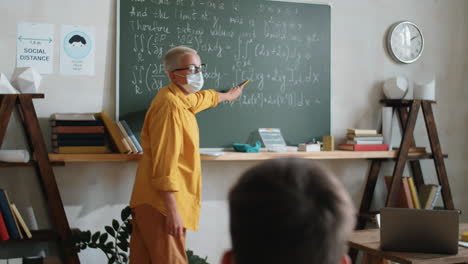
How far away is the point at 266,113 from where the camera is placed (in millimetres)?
3887

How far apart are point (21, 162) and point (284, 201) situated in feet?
8.65

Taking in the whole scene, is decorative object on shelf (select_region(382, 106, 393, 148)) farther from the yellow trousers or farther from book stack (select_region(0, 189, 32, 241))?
book stack (select_region(0, 189, 32, 241))

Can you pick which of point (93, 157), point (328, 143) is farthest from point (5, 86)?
point (328, 143)

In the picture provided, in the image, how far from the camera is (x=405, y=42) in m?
4.30

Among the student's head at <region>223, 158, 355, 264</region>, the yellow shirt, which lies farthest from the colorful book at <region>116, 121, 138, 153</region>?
the student's head at <region>223, 158, 355, 264</region>

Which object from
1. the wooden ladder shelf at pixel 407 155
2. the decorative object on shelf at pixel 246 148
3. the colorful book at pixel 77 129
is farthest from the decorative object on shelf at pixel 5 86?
the wooden ladder shelf at pixel 407 155

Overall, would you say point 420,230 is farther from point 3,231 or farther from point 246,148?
point 3,231

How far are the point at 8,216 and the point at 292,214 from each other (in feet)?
8.74

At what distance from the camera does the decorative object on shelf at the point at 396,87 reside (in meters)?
4.11

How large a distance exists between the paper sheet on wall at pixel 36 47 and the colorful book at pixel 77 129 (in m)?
0.41

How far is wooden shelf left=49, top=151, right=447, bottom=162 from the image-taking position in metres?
3.19

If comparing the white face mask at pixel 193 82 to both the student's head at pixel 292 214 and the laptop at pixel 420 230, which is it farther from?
the student's head at pixel 292 214

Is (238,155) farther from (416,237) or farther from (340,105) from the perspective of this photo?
(416,237)

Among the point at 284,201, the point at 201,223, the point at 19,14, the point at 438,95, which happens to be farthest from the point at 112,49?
the point at 284,201
